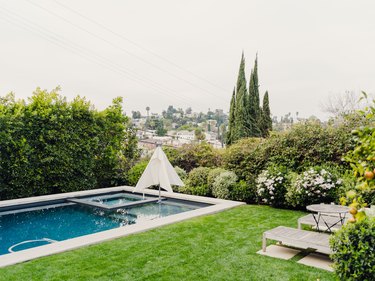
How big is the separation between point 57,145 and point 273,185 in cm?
814

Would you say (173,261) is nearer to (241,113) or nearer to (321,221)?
(321,221)

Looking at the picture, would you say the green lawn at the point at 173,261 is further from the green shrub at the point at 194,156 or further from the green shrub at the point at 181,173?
the green shrub at the point at 194,156

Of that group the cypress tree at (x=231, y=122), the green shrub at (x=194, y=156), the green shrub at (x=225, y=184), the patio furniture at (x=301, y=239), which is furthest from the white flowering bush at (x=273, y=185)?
the cypress tree at (x=231, y=122)

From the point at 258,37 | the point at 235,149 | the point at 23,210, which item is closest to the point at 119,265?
A: the point at 23,210

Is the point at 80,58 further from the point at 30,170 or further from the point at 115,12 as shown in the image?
the point at 30,170

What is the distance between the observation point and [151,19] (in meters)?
17.6

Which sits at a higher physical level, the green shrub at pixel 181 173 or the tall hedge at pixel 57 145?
the tall hedge at pixel 57 145

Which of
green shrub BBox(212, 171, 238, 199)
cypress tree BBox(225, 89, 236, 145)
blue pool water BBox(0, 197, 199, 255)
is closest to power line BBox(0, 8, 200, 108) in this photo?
cypress tree BBox(225, 89, 236, 145)

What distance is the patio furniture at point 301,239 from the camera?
A: 18.3 feet

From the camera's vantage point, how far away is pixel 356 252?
4.24 m

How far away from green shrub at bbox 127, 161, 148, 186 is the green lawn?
7262 millimetres

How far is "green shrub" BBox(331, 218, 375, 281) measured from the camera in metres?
4.21

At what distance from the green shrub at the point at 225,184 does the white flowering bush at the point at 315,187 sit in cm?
258

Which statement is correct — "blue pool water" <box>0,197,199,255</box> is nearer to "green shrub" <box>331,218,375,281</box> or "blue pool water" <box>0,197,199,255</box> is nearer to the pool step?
the pool step
